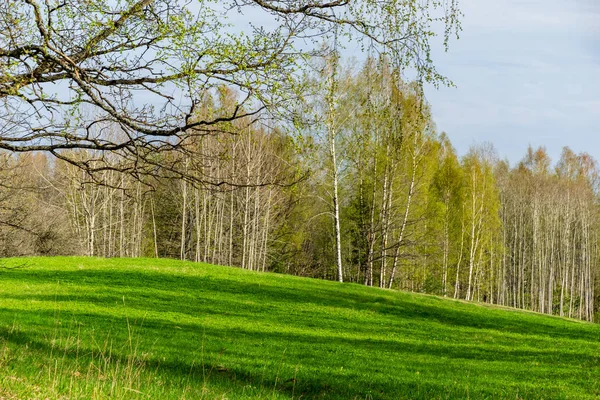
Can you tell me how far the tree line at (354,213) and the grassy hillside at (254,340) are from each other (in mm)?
2850

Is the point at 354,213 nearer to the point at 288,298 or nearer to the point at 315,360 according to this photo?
the point at 288,298

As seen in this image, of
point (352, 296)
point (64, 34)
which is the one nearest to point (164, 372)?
point (64, 34)

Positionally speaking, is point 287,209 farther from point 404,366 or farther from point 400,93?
point 400,93

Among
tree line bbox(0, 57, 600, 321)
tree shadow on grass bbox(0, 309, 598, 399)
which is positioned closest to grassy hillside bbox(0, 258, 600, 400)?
tree shadow on grass bbox(0, 309, 598, 399)

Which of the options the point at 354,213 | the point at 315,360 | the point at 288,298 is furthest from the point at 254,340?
→ the point at 354,213

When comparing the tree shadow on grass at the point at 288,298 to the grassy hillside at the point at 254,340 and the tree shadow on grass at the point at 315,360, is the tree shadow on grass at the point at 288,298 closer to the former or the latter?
the grassy hillside at the point at 254,340

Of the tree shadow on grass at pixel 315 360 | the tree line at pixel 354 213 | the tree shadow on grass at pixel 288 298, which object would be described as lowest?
the tree shadow on grass at pixel 315 360

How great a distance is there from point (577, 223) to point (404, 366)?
141ft

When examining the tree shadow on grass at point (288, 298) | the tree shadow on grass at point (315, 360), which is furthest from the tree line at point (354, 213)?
the tree shadow on grass at point (315, 360)

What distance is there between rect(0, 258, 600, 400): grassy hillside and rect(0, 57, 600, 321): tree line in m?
2.85

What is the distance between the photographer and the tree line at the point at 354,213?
2386 centimetres

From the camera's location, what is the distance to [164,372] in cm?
721

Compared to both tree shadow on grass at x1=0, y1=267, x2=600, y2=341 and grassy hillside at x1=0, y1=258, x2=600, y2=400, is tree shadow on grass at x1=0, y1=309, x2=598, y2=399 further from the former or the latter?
tree shadow on grass at x1=0, y1=267, x2=600, y2=341

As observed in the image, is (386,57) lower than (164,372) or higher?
higher
